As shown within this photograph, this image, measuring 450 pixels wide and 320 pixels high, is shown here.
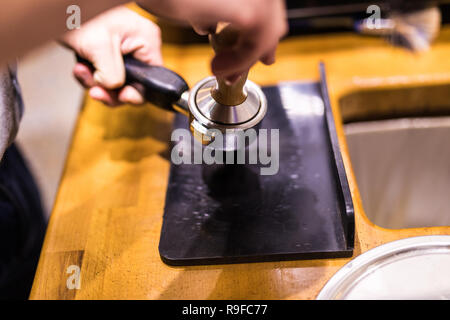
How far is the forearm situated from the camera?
0.30 m

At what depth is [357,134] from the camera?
83 cm

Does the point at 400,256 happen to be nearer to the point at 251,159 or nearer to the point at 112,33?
the point at 251,159

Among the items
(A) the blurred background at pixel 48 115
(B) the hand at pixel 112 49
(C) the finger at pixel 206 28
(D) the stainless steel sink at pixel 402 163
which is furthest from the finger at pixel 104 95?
(A) the blurred background at pixel 48 115

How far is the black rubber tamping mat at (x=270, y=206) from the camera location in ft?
1.73

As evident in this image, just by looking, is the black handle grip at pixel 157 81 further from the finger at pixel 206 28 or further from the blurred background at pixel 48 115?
the blurred background at pixel 48 115

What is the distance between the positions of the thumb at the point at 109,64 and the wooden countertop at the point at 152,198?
0.12m

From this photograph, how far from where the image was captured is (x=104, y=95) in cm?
65

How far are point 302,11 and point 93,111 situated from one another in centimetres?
44

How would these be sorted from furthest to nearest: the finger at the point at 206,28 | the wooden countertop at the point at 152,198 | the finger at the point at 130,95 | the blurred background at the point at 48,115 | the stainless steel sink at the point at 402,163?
the blurred background at the point at 48,115, the stainless steel sink at the point at 402,163, the finger at the point at 130,95, the wooden countertop at the point at 152,198, the finger at the point at 206,28

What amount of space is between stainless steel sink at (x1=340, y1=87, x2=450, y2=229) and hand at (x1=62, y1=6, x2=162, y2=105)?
0.39 m

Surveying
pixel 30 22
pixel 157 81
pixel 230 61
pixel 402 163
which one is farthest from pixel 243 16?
pixel 402 163

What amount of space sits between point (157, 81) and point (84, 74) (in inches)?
5.4

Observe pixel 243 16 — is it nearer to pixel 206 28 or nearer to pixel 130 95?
pixel 206 28
